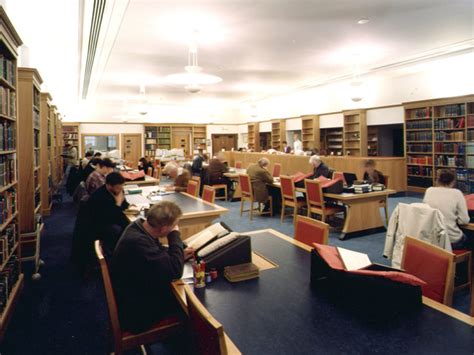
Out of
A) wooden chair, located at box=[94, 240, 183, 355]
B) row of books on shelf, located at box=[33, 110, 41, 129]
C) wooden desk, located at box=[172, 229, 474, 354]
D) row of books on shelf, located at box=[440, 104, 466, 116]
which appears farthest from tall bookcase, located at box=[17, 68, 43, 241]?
row of books on shelf, located at box=[440, 104, 466, 116]

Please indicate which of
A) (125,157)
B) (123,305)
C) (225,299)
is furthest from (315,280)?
(125,157)

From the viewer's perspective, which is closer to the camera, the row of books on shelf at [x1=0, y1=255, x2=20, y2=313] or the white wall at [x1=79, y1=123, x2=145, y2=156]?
the row of books on shelf at [x1=0, y1=255, x2=20, y2=313]

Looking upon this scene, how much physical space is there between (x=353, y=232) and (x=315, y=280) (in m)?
3.78

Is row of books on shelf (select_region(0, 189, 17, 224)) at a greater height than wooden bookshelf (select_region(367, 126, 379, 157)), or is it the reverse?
wooden bookshelf (select_region(367, 126, 379, 157))

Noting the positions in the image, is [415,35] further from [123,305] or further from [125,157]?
[125,157]

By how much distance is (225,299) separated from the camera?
1755mm

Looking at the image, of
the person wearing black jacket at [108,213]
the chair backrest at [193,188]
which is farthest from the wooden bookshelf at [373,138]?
the person wearing black jacket at [108,213]

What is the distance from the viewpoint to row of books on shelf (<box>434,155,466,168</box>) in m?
8.36

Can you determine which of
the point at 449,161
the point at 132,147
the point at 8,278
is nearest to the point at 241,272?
the point at 8,278

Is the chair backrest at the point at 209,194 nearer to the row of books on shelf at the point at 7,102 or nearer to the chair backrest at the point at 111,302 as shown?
the row of books on shelf at the point at 7,102

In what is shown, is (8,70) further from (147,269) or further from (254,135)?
(254,135)

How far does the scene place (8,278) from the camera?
3.15 m

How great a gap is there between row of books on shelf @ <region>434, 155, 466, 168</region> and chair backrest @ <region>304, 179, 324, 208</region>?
4.89 metres

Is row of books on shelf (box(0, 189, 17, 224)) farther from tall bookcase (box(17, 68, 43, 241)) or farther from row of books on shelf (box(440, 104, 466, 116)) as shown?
row of books on shelf (box(440, 104, 466, 116))
